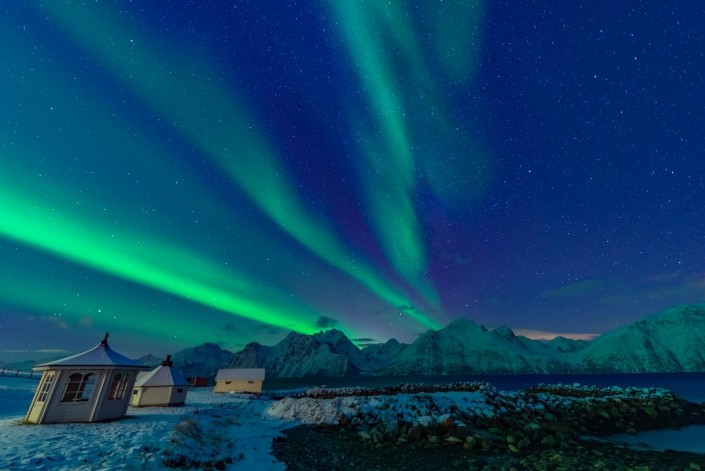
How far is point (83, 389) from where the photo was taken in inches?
858

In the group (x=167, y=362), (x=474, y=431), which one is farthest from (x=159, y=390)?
(x=474, y=431)

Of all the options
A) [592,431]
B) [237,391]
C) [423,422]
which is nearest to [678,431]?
[592,431]

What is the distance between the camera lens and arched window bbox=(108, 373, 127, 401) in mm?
22812

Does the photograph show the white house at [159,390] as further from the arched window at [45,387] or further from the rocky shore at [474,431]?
the arched window at [45,387]

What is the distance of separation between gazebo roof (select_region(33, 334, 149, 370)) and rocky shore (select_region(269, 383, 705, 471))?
1237 cm

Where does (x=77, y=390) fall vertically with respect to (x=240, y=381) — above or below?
below

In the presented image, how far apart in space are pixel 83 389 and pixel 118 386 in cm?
202

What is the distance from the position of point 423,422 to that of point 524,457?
22.4 feet

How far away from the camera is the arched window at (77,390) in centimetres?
2084

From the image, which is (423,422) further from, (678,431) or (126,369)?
(678,431)

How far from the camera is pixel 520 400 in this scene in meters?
31.9

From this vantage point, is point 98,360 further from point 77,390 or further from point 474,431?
point 474,431

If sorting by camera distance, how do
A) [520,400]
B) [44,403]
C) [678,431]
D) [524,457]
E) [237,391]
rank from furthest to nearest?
[237,391] → [520,400] → [678,431] → [44,403] → [524,457]

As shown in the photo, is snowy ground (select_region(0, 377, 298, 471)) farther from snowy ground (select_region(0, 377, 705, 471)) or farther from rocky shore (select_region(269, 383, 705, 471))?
rocky shore (select_region(269, 383, 705, 471))
